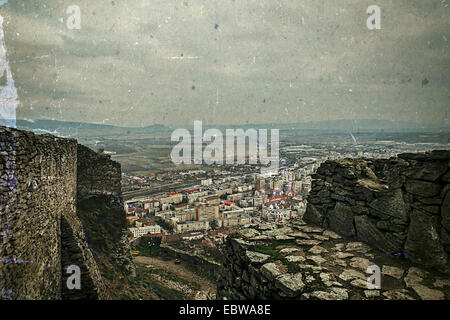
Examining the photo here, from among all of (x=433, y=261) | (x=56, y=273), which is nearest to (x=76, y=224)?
(x=56, y=273)

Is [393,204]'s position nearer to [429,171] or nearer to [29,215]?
[429,171]

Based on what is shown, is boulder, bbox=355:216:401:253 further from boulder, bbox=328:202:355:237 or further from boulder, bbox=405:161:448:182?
boulder, bbox=405:161:448:182

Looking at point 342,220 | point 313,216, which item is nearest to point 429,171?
point 342,220

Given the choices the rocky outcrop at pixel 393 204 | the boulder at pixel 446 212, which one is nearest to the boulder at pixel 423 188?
the rocky outcrop at pixel 393 204

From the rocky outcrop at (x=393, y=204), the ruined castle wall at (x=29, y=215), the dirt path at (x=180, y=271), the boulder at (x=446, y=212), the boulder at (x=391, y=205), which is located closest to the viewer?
the ruined castle wall at (x=29, y=215)

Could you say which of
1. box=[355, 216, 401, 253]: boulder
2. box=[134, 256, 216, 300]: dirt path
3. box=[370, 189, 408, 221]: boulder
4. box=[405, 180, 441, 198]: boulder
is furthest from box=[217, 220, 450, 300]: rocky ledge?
box=[134, 256, 216, 300]: dirt path

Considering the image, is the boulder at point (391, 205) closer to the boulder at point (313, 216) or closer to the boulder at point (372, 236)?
the boulder at point (372, 236)
